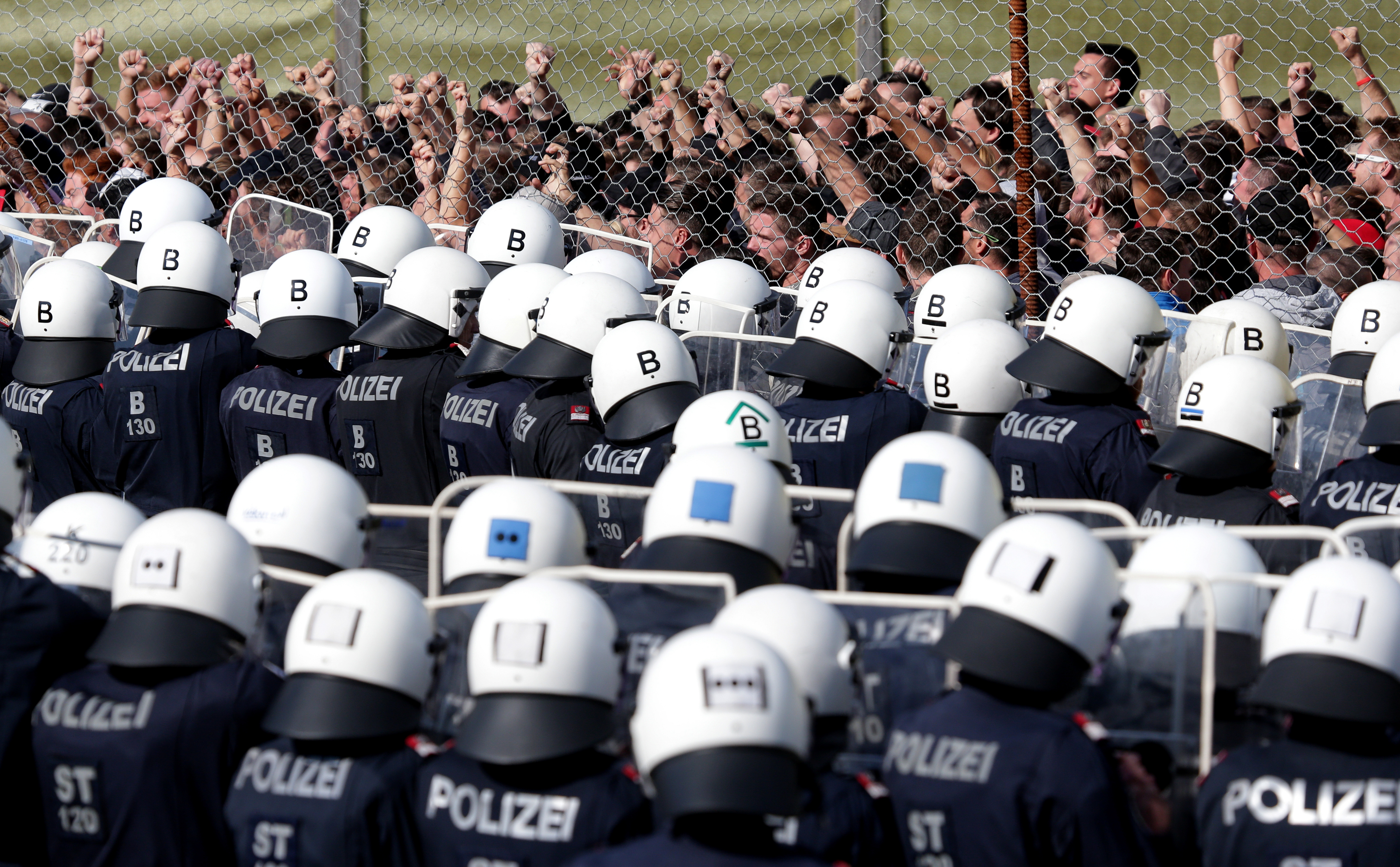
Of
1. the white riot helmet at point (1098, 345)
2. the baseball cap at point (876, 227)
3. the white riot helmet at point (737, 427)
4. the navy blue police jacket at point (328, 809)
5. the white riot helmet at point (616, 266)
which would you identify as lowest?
the navy blue police jacket at point (328, 809)

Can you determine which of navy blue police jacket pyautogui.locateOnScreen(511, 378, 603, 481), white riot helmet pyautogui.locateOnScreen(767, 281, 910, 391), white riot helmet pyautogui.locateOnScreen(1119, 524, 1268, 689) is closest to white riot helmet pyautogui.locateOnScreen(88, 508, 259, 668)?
navy blue police jacket pyautogui.locateOnScreen(511, 378, 603, 481)

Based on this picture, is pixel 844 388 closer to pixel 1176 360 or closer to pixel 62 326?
pixel 1176 360

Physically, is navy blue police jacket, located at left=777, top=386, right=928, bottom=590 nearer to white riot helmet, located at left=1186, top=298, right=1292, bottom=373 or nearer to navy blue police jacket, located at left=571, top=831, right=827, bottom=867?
white riot helmet, located at left=1186, top=298, right=1292, bottom=373

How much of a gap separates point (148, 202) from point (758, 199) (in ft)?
10.8

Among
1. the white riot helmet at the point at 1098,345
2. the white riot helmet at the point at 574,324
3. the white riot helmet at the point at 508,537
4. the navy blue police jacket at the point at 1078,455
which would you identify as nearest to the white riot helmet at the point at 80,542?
the white riot helmet at the point at 508,537

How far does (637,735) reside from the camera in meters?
2.97

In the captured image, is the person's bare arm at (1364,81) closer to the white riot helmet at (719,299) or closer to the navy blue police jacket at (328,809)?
the white riot helmet at (719,299)

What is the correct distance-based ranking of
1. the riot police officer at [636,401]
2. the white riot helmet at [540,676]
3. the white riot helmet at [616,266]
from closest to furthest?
the white riot helmet at [540,676] < the riot police officer at [636,401] < the white riot helmet at [616,266]

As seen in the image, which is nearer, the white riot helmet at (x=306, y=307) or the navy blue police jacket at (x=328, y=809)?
the navy blue police jacket at (x=328, y=809)

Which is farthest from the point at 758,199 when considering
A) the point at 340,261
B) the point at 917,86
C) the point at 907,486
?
the point at 907,486

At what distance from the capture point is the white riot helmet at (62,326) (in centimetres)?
675

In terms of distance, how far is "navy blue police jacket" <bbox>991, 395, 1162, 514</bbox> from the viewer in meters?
5.25

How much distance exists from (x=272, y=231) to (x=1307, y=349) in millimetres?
5440

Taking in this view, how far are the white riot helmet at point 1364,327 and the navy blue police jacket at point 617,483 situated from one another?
2634mm
